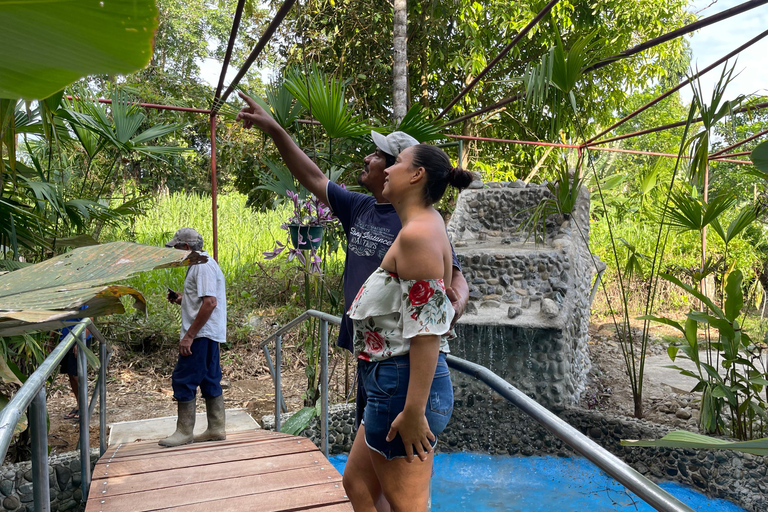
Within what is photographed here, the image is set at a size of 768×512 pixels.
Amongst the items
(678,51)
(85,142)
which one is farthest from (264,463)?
(678,51)

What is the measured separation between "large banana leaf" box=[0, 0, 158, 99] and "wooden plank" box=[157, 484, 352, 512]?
6.57 feet

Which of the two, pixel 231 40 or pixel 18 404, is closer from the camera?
pixel 18 404

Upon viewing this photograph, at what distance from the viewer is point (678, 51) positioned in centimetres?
957

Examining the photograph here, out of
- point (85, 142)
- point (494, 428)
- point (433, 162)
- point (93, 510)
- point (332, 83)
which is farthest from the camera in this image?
point (494, 428)

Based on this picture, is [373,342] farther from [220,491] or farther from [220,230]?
[220,230]

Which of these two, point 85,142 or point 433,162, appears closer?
point 433,162

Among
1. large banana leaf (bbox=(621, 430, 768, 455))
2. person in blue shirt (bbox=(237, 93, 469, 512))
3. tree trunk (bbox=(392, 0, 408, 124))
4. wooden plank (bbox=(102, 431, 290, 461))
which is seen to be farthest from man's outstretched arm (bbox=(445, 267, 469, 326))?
tree trunk (bbox=(392, 0, 408, 124))

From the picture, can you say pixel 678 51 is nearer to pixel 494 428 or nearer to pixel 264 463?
pixel 494 428

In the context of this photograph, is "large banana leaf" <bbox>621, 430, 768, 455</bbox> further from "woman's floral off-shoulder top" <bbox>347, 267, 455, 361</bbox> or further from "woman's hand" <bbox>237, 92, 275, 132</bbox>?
"woman's hand" <bbox>237, 92, 275, 132</bbox>

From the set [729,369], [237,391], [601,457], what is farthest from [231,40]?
[729,369]

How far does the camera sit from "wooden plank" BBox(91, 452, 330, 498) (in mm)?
2334

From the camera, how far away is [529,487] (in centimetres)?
507

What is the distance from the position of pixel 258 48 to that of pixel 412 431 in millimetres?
1970

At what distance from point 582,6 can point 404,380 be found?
871 cm
